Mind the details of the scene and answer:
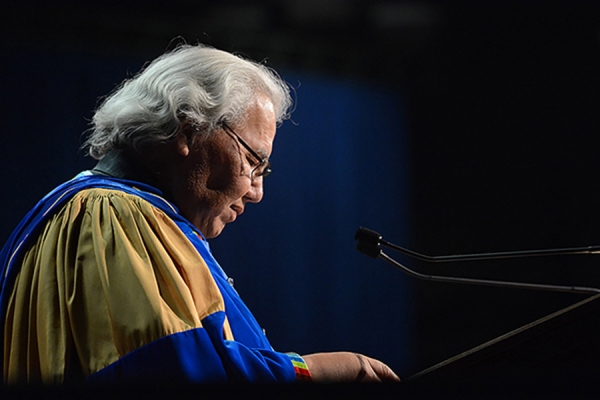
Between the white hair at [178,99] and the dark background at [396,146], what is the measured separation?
1.49 meters

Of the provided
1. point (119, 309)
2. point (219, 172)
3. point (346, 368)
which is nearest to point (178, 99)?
point (219, 172)

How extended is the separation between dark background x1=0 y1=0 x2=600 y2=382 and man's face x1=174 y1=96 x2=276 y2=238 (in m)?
1.56

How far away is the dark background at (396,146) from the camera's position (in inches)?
124

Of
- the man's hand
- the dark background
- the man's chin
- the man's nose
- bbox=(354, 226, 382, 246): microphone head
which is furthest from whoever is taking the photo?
the dark background

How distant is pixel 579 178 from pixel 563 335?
275 cm

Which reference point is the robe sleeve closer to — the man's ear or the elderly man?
the elderly man

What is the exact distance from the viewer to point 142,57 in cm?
315

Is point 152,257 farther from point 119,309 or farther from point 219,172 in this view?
point 219,172

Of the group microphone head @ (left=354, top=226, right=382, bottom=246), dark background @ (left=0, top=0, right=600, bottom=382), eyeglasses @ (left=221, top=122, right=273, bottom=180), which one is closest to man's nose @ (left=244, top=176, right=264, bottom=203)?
eyeglasses @ (left=221, top=122, right=273, bottom=180)

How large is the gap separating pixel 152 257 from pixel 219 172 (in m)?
0.44

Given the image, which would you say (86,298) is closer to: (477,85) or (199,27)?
(199,27)

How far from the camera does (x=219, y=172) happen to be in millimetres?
1595

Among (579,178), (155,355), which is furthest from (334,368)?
(579,178)

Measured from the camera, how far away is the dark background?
3145 mm
